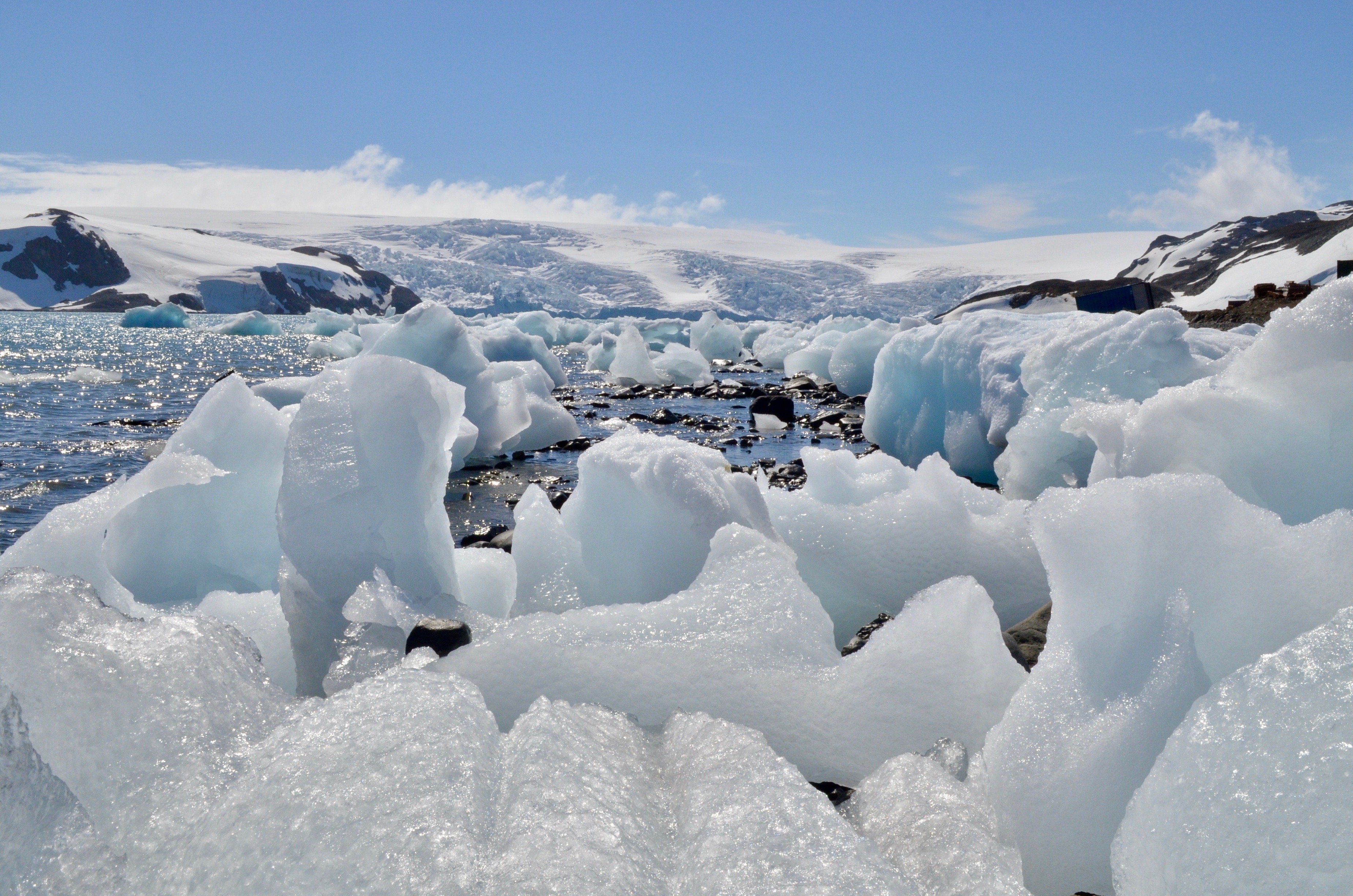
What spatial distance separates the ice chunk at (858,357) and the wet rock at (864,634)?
1248 centimetres

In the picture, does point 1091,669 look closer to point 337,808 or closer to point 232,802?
point 337,808

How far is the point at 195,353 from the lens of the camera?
89.9 ft

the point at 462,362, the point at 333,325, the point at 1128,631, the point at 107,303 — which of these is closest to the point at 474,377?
the point at 462,362

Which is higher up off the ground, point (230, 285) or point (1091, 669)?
point (1091, 669)

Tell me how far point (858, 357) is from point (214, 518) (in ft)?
44.1

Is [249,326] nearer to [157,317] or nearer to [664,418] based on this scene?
[157,317]

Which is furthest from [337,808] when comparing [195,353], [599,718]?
[195,353]

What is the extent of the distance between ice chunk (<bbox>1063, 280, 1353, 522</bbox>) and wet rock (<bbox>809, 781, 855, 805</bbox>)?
198 centimetres

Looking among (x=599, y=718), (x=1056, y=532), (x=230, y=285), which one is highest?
(x=1056, y=532)

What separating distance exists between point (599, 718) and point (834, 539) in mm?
2150

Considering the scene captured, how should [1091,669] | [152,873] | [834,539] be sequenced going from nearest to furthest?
[152,873] < [1091,669] < [834,539]

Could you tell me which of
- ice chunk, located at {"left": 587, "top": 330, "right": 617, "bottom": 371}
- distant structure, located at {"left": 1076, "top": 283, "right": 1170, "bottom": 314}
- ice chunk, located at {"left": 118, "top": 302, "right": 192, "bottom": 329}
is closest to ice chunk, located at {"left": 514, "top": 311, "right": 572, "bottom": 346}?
ice chunk, located at {"left": 587, "top": 330, "right": 617, "bottom": 371}

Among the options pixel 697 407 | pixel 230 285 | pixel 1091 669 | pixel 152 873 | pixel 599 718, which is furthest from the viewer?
pixel 230 285

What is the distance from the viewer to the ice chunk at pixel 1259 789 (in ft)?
4.72
